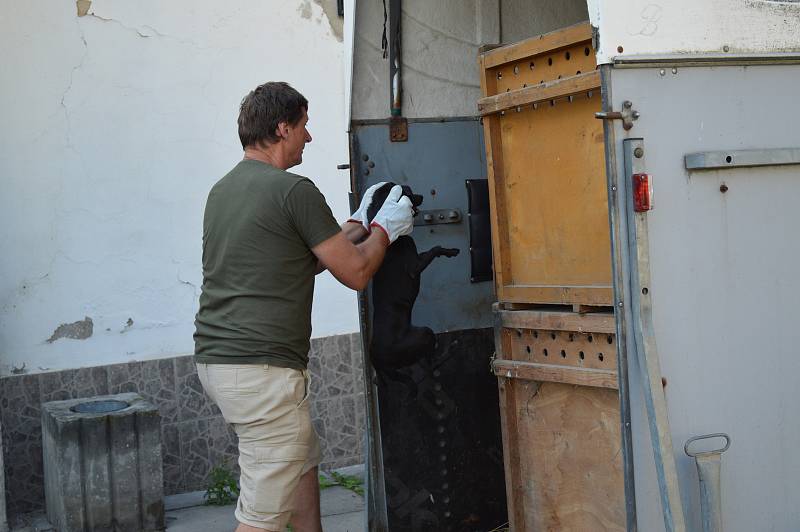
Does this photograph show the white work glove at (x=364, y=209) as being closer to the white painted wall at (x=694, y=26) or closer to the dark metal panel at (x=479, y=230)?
the dark metal panel at (x=479, y=230)

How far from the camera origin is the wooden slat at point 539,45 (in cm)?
338

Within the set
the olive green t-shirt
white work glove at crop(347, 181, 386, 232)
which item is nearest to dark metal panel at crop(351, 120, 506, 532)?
white work glove at crop(347, 181, 386, 232)

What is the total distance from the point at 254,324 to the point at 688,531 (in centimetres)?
150

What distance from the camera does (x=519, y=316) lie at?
3689mm

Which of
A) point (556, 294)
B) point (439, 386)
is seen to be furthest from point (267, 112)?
point (439, 386)

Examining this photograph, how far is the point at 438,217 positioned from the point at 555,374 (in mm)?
921

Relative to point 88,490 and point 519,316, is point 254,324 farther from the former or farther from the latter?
point 88,490

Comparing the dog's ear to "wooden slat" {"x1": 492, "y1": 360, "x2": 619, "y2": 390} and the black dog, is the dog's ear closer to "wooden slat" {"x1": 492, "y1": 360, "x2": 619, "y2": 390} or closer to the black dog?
the black dog

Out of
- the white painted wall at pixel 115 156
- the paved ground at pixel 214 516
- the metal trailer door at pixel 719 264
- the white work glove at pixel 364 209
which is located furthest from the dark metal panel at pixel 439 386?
the white painted wall at pixel 115 156

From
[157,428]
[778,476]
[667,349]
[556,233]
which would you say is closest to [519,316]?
[556,233]

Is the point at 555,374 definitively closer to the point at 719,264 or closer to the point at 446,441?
the point at 719,264

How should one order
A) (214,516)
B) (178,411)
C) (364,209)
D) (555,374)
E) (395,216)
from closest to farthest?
(555,374), (395,216), (364,209), (214,516), (178,411)

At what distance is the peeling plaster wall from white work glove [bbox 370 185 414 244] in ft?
1.70

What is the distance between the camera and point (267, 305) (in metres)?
3.43
